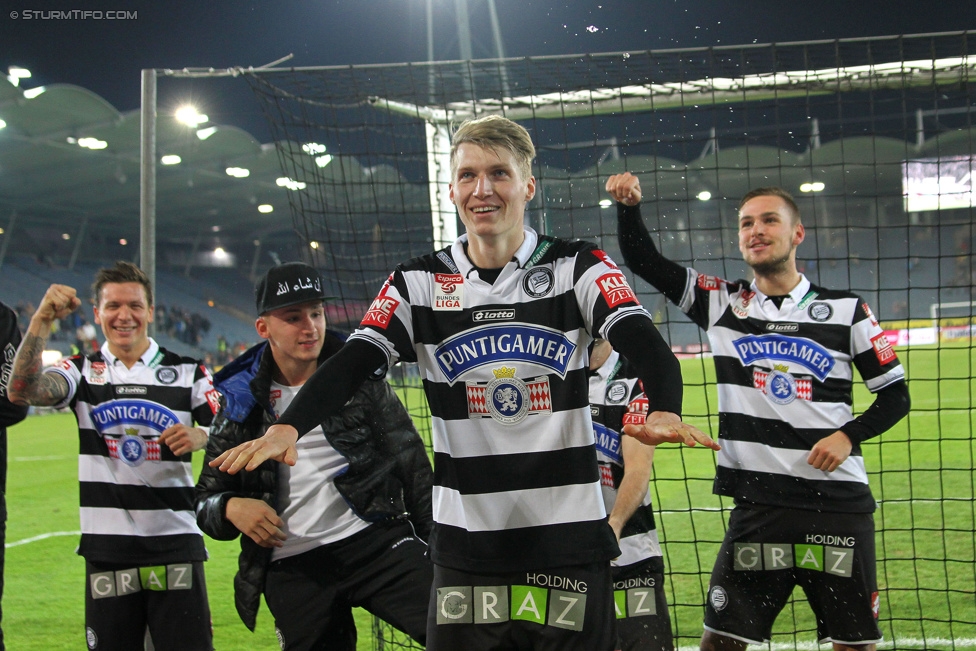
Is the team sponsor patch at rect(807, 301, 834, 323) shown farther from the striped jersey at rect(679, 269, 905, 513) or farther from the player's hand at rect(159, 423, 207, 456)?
the player's hand at rect(159, 423, 207, 456)

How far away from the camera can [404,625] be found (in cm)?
329

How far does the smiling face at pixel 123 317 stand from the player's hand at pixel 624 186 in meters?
2.45

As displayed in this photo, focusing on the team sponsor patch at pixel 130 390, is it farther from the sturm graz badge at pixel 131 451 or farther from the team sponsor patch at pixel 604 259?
the team sponsor patch at pixel 604 259

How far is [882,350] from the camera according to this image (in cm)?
394

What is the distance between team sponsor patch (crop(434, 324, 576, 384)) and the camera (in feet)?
7.73

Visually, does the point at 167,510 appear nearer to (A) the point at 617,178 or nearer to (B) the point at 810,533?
(A) the point at 617,178

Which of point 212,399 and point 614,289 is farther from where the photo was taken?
point 212,399

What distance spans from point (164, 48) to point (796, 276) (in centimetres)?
3635

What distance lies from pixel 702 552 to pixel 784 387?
4234 millimetres

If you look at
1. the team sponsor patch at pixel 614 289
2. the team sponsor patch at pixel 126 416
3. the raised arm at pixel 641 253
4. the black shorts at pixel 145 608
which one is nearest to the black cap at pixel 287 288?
the team sponsor patch at pixel 126 416

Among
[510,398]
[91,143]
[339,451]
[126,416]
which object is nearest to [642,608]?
[339,451]

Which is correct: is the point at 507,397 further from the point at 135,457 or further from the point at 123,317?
the point at 123,317

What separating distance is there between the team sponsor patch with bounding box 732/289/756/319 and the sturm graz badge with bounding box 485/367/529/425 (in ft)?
6.82

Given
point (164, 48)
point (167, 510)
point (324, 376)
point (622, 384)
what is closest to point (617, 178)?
point (622, 384)
